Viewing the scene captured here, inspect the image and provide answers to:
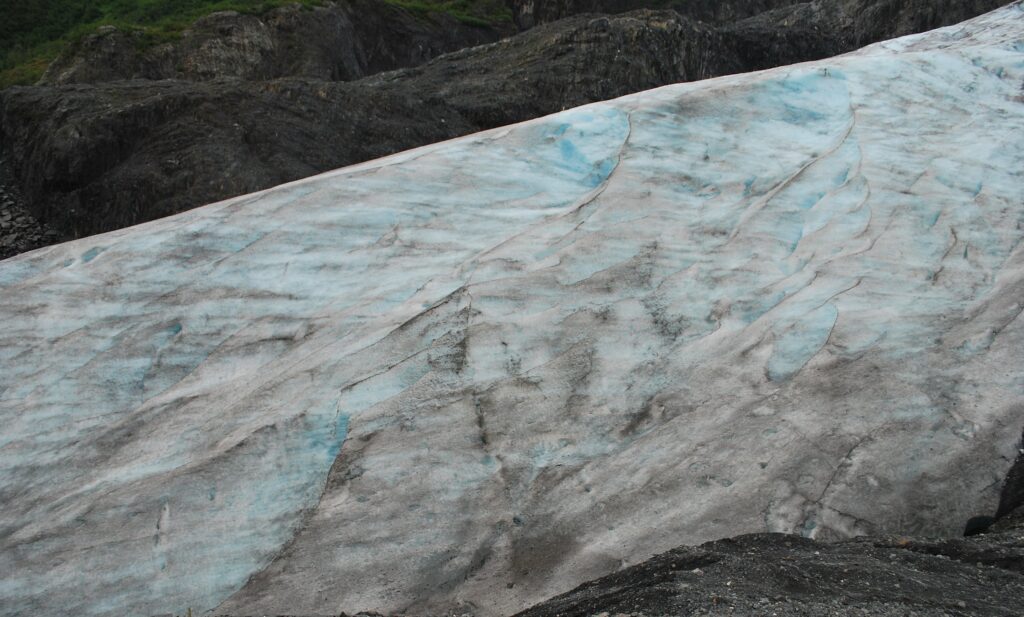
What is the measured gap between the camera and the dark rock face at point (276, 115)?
37.0 feet

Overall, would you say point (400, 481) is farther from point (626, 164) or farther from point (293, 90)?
point (293, 90)

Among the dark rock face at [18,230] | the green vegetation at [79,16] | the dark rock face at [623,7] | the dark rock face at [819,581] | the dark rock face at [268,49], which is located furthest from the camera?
the dark rock face at [623,7]

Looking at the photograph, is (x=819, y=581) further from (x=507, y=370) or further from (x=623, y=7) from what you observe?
(x=623, y=7)

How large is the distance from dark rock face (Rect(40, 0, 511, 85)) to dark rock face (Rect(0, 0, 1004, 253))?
825 cm

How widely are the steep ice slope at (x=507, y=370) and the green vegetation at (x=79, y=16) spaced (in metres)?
19.8

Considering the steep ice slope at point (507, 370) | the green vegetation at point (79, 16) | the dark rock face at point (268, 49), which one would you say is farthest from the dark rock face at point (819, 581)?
the green vegetation at point (79, 16)

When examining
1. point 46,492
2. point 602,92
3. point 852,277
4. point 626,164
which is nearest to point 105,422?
point 46,492

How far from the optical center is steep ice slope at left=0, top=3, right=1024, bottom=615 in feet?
19.2

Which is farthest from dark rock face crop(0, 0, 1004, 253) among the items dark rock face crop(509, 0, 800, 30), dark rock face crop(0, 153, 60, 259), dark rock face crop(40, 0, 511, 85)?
dark rock face crop(509, 0, 800, 30)

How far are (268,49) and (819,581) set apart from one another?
71.9ft

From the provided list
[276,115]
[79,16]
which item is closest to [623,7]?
[79,16]

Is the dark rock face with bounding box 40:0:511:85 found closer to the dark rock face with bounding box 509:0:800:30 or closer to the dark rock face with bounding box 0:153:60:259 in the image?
the dark rock face with bounding box 509:0:800:30

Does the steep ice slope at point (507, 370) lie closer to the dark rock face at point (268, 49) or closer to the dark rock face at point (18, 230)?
the dark rock face at point (18, 230)

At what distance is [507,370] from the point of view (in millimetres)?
6855
